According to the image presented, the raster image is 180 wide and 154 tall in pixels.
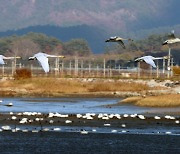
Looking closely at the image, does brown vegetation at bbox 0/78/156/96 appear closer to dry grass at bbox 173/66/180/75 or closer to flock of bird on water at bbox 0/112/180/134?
dry grass at bbox 173/66/180/75

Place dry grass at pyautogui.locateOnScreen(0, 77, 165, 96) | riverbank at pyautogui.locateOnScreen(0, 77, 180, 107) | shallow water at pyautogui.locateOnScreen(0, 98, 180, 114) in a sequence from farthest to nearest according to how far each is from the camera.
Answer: dry grass at pyautogui.locateOnScreen(0, 77, 165, 96)
riverbank at pyautogui.locateOnScreen(0, 77, 180, 107)
shallow water at pyautogui.locateOnScreen(0, 98, 180, 114)

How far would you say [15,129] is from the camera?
34375 mm

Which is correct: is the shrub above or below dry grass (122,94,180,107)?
above

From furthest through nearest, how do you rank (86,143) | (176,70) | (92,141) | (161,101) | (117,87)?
1. (176,70)
2. (117,87)
3. (161,101)
4. (92,141)
5. (86,143)

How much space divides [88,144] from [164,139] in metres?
3.17

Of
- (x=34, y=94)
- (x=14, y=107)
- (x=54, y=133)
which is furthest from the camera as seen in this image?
(x=34, y=94)

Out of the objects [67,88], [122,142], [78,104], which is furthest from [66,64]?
[122,142]

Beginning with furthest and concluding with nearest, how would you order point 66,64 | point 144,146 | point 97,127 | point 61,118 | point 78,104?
point 66,64 → point 78,104 → point 61,118 → point 97,127 → point 144,146

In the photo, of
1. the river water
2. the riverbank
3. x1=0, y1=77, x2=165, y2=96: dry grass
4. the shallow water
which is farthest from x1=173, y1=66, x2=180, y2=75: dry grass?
the river water

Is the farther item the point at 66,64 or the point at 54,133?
the point at 66,64

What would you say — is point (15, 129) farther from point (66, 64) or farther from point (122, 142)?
point (66, 64)

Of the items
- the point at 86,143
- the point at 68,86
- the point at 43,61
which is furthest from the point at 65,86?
the point at 43,61

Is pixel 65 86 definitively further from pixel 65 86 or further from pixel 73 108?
pixel 73 108

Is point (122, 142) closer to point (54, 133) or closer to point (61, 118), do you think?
point (54, 133)
